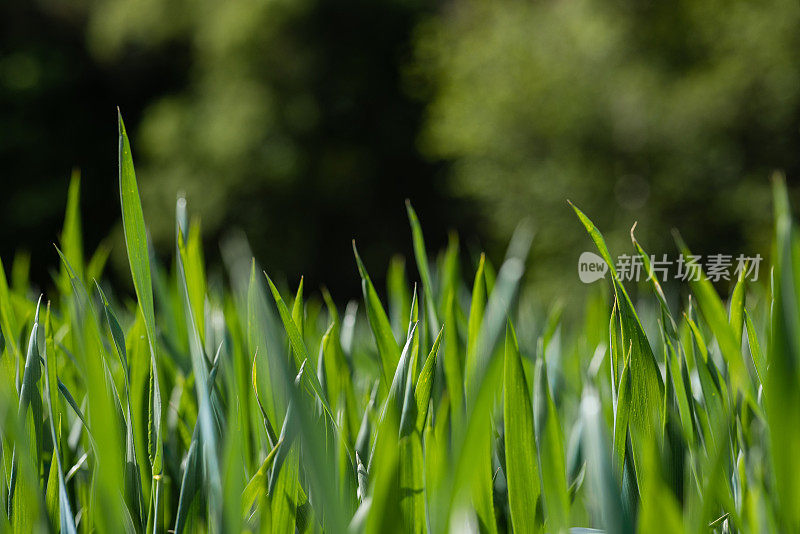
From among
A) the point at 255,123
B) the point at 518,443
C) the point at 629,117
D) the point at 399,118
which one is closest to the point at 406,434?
the point at 518,443

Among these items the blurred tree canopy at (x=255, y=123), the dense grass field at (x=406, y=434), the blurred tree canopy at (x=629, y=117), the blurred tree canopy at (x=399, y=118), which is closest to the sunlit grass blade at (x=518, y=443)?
the dense grass field at (x=406, y=434)

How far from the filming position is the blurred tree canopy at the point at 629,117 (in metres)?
3.89

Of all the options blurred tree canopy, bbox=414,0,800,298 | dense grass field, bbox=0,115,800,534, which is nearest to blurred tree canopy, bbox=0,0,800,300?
blurred tree canopy, bbox=414,0,800,298

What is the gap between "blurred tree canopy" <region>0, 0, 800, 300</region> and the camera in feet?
13.2

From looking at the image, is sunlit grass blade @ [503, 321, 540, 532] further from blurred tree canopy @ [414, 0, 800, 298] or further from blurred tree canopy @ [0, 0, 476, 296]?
blurred tree canopy @ [0, 0, 476, 296]

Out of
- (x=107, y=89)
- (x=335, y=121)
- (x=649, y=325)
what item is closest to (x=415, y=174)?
(x=335, y=121)

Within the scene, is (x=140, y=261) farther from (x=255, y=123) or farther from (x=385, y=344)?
(x=255, y=123)

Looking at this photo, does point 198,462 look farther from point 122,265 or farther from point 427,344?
point 122,265

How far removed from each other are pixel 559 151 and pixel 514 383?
15.0ft

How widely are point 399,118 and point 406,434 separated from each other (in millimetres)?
6403

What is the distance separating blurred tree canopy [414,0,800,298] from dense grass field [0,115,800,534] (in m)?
3.53

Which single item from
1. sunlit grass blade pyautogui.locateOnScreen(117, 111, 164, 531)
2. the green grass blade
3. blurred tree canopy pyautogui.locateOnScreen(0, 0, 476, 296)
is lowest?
the green grass blade

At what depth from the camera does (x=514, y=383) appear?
142 millimetres

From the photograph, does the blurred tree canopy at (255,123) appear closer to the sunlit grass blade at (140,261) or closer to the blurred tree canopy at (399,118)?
the blurred tree canopy at (399,118)
